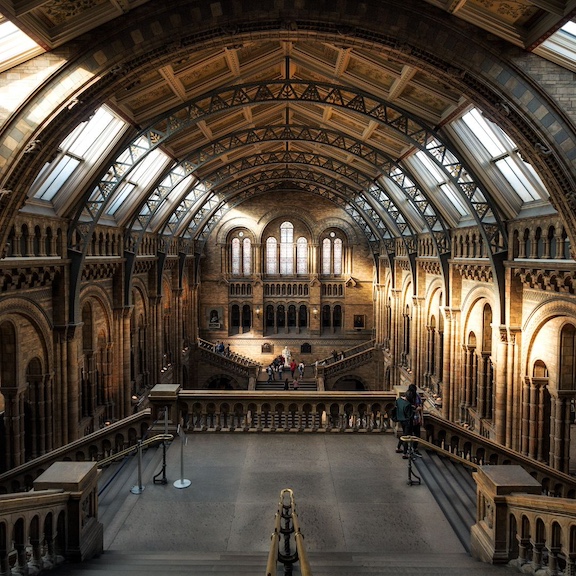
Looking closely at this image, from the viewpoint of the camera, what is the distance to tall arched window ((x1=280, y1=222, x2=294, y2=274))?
4319 centimetres

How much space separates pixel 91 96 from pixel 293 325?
34487 millimetres

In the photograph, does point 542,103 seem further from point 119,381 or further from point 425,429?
point 119,381

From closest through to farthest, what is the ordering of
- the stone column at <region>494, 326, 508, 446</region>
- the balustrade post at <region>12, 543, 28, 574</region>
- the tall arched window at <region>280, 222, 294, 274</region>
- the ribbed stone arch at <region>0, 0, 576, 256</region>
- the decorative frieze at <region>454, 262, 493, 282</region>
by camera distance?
the balustrade post at <region>12, 543, 28, 574</region>, the ribbed stone arch at <region>0, 0, 576, 256</region>, the stone column at <region>494, 326, 508, 446</region>, the decorative frieze at <region>454, 262, 493, 282</region>, the tall arched window at <region>280, 222, 294, 274</region>

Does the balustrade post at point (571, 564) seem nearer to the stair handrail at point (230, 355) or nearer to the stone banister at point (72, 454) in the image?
the stone banister at point (72, 454)

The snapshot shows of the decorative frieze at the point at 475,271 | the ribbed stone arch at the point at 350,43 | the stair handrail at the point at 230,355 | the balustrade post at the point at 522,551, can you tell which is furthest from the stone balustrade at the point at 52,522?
the stair handrail at the point at 230,355

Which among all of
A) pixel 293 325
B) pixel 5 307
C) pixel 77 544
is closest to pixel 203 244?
pixel 293 325

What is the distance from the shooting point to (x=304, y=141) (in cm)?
2244

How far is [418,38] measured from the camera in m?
10.5

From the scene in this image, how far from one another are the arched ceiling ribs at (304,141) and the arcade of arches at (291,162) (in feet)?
0.60

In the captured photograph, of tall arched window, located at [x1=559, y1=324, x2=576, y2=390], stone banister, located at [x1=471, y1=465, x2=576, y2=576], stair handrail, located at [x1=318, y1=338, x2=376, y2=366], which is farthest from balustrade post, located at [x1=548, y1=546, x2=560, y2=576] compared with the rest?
stair handrail, located at [x1=318, y1=338, x2=376, y2=366]

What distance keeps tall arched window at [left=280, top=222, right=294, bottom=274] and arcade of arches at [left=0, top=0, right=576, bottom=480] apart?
10561 millimetres

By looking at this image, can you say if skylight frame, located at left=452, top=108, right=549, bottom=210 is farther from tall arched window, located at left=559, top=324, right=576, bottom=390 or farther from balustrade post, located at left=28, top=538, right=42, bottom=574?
balustrade post, located at left=28, top=538, right=42, bottom=574

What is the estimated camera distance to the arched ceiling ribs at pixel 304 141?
68.2 ft

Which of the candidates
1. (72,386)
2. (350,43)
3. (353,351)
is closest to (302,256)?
(353,351)
